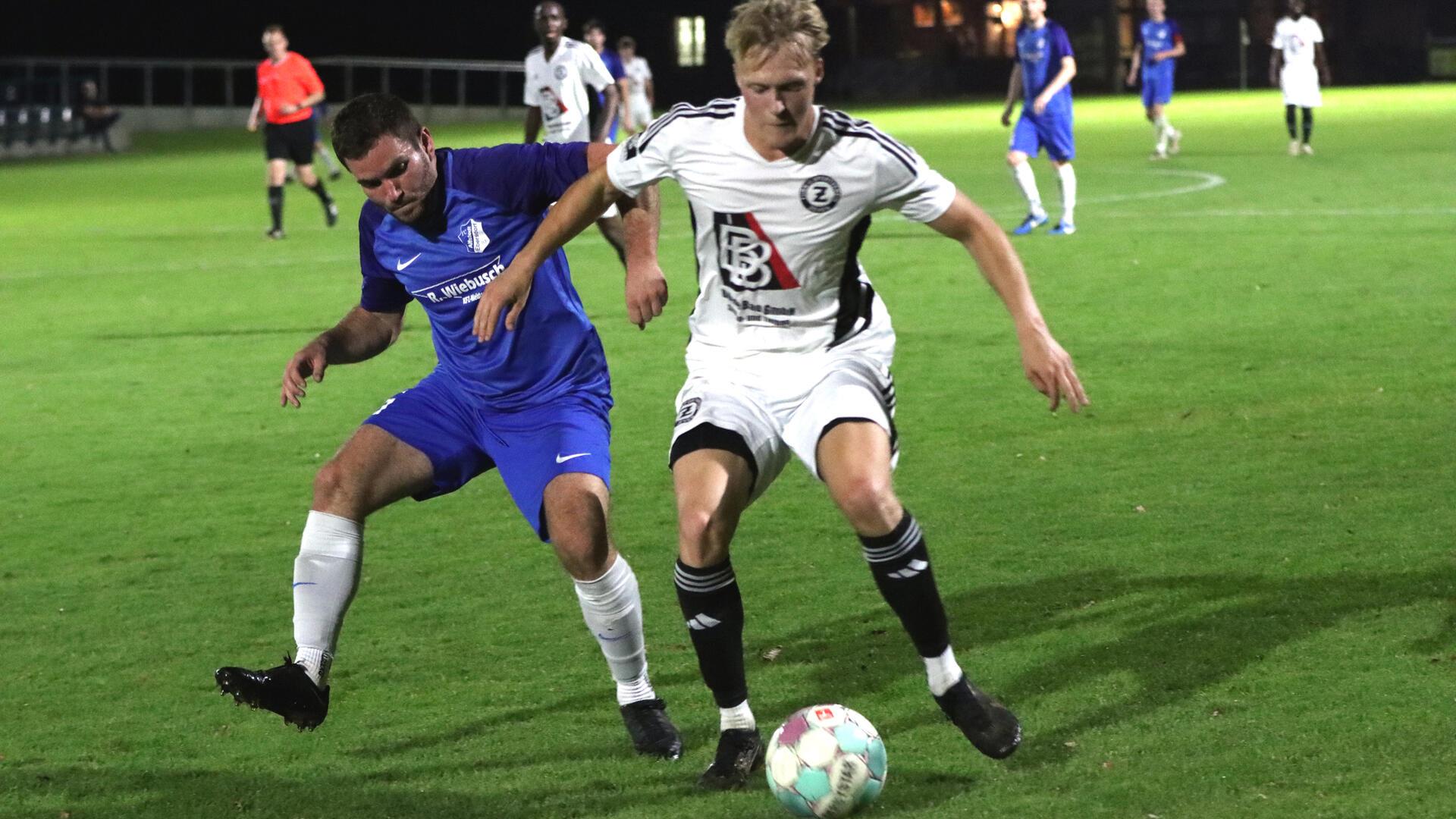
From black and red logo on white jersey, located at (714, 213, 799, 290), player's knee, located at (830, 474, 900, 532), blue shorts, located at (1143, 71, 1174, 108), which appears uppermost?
blue shorts, located at (1143, 71, 1174, 108)

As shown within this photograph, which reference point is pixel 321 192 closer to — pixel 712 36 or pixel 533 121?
pixel 533 121

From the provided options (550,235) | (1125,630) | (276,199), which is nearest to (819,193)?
(550,235)

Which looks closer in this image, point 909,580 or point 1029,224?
point 909,580

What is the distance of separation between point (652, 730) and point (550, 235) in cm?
126

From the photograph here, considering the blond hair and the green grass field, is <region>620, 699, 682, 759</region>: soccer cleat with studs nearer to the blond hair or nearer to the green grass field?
the green grass field

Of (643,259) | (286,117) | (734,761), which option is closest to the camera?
(734,761)

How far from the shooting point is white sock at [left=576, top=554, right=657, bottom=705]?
4988 millimetres

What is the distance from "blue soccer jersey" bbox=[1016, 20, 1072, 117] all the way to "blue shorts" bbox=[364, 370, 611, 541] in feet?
37.9

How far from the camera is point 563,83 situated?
53.4ft

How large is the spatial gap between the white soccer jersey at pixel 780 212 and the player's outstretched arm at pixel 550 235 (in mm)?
59

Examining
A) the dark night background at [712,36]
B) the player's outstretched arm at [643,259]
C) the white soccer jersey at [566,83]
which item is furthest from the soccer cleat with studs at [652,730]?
the dark night background at [712,36]

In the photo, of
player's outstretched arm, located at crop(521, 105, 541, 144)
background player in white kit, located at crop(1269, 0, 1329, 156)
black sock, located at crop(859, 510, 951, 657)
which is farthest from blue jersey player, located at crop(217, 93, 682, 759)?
background player in white kit, located at crop(1269, 0, 1329, 156)

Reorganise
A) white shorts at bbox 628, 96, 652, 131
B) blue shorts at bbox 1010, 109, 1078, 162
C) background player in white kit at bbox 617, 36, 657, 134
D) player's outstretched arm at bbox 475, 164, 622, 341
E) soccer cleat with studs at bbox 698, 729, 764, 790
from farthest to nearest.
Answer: white shorts at bbox 628, 96, 652, 131 → background player in white kit at bbox 617, 36, 657, 134 → blue shorts at bbox 1010, 109, 1078, 162 → player's outstretched arm at bbox 475, 164, 622, 341 → soccer cleat with studs at bbox 698, 729, 764, 790

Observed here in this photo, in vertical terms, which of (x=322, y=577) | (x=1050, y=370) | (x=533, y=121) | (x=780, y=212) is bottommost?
(x=322, y=577)
